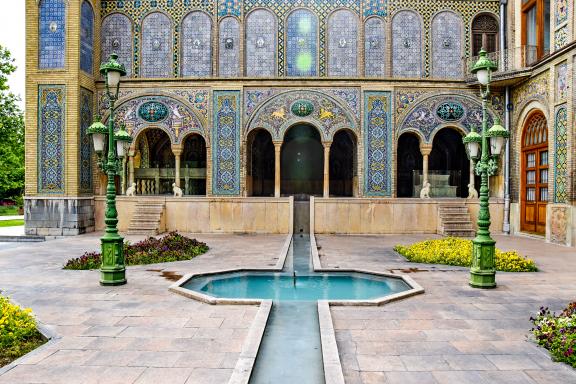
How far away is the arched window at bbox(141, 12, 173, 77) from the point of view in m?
16.4

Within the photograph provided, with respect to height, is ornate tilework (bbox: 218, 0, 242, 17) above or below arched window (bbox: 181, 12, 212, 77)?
above

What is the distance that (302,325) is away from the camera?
5504mm

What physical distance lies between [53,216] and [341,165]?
1223cm

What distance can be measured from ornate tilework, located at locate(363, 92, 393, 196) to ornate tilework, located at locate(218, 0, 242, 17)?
5783 mm

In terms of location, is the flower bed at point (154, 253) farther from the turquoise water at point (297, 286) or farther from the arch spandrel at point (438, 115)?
the arch spandrel at point (438, 115)

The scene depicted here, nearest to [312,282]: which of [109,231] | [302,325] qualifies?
[302,325]

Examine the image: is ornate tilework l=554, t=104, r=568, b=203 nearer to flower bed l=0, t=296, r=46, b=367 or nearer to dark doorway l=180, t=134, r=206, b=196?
dark doorway l=180, t=134, r=206, b=196

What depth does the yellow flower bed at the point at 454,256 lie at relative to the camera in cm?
878

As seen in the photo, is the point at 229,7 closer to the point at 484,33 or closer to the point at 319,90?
the point at 319,90

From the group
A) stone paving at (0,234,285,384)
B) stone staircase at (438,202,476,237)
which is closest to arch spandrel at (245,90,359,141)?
stone staircase at (438,202,476,237)

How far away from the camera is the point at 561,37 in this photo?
42.2 feet

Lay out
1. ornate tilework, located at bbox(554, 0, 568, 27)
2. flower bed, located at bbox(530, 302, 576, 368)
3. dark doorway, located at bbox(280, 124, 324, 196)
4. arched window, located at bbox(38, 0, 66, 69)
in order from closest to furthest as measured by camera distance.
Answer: flower bed, located at bbox(530, 302, 576, 368), ornate tilework, located at bbox(554, 0, 568, 27), arched window, located at bbox(38, 0, 66, 69), dark doorway, located at bbox(280, 124, 324, 196)

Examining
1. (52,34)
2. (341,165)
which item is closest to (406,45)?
(341,165)

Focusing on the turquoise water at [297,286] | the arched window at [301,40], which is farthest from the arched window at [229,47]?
the turquoise water at [297,286]
